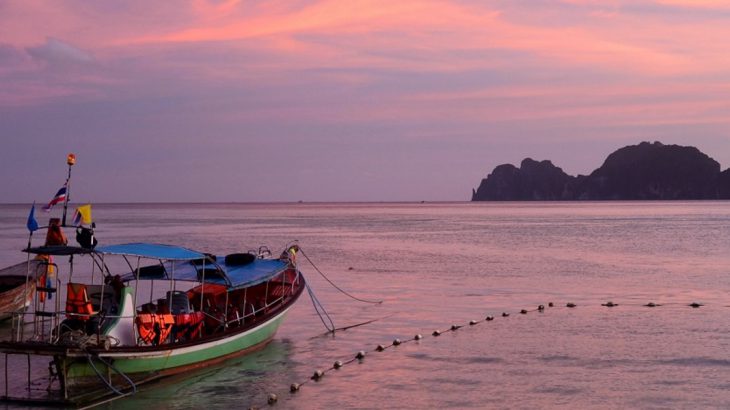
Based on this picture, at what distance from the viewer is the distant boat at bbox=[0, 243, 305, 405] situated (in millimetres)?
16375

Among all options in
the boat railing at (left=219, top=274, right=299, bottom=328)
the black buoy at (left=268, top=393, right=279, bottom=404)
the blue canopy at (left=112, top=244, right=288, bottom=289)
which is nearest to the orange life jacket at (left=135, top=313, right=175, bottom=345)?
the blue canopy at (left=112, top=244, right=288, bottom=289)

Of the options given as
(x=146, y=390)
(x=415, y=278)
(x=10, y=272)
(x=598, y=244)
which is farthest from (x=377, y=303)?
(x=598, y=244)

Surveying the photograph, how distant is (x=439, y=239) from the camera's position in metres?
77.1

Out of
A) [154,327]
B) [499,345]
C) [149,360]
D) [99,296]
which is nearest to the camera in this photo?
[149,360]

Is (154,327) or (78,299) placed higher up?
(78,299)

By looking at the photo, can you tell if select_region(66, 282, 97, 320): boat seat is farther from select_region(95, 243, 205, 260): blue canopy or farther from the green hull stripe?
the green hull stripe

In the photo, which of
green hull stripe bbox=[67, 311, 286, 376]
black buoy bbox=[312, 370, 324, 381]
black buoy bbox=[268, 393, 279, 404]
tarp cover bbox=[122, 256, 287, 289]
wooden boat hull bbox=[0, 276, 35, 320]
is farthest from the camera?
wooden boat hull bbox=[0, 276, 35, 320]

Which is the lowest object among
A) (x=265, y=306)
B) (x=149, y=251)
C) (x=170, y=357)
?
(x=170, y=357)

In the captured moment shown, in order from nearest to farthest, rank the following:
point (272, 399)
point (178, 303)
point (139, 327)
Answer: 1. point (272, 399)
2. point (139, 327)
3. point (178, 303)

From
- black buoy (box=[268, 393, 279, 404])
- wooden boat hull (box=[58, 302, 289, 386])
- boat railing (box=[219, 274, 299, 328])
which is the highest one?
boat railing (box=[219, 274, 299, 328])

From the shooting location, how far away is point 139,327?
17.8m

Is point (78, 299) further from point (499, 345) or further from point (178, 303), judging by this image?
point (499, 345)

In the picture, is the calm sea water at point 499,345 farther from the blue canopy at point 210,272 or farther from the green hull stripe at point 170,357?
the blue canopy at point 210,272

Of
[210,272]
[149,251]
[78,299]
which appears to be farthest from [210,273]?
[78,299]
